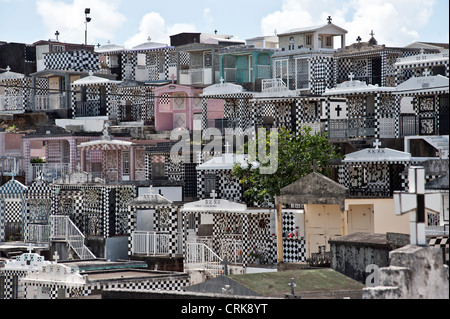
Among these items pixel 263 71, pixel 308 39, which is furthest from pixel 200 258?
pixel 308 39

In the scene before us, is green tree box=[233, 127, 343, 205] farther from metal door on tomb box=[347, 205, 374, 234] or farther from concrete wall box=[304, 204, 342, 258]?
metal door on tomb box=[347, 205, 374, 234]

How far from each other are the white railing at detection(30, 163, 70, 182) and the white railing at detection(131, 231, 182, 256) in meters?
9.77

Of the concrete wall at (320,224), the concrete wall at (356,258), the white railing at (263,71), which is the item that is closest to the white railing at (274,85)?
the white railing at (263,71)

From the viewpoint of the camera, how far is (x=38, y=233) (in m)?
47.4

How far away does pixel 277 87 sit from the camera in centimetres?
4788

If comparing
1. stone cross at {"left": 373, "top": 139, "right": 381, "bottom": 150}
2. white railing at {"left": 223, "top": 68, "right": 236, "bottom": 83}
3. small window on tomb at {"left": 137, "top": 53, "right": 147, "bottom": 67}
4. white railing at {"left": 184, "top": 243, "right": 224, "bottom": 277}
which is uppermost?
small window on tomb at {"left": 137, "top": 53, "right": 147, "bottom": 67}

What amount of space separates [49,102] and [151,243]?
64.5 feet

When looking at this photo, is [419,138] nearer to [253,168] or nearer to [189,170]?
[253,168]

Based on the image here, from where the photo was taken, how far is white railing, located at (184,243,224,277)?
3806 cm

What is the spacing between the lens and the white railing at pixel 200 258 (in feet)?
125

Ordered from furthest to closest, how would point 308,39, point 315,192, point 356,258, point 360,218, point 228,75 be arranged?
1. point 228,75
2. point 308,39
3. point 360,218
4. point 315,192
5. point 356,258

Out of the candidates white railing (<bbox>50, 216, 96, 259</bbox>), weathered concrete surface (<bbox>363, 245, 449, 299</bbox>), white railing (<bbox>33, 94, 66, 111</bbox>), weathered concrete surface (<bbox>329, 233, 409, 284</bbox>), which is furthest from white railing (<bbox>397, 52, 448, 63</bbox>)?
weathered concrete surface (<bbox>363, 245, 449, 299</bbox>)

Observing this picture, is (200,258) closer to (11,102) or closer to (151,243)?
(151,243)
